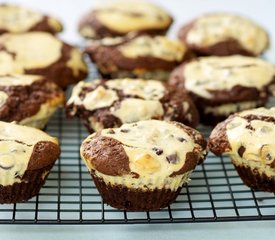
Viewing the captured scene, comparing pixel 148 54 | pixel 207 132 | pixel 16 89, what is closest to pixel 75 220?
pixel 16 89

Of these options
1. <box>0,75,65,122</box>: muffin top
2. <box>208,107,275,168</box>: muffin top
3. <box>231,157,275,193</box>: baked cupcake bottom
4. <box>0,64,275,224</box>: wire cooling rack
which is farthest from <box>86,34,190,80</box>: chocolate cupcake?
<box>231,157,275,193</box>: baked cupcake bottom

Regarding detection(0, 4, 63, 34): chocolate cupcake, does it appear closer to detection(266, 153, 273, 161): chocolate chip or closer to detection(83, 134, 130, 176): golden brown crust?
detection(83, 134, 130, 176): golden brown crust

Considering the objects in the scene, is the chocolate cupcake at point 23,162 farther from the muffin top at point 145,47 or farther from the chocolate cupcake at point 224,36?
the chocolate cupcake at point 224,36

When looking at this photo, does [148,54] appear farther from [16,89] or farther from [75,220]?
[75,220]

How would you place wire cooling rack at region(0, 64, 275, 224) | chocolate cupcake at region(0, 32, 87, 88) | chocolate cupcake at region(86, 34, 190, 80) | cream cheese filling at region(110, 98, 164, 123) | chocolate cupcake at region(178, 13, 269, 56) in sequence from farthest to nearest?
chocolate cupcake at region(178, 13, 269, 56) < chocolate cupcake at region(86, 34, 190, 80) < chocolate cupcake at region(0, 32, 87, 88) < cream cheese filling at region(110, 98, 164, 123) < wire cooling rack at region(0, 64, 275, 224)

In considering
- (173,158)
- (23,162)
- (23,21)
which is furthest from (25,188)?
(23,21)

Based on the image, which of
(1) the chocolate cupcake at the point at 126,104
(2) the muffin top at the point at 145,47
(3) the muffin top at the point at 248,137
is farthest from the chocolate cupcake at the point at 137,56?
(3) the muffin top at the point at 248,137

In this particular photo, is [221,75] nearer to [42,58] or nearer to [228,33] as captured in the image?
[228,33]
